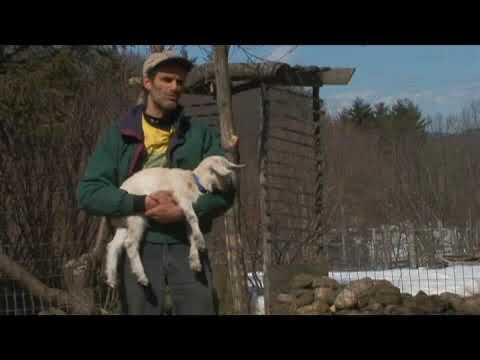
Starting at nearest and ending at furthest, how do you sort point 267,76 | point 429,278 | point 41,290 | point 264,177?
point 41,290
point 267,76
point 264,177
point 429,278

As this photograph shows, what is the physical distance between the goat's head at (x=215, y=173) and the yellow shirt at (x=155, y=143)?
174 mm

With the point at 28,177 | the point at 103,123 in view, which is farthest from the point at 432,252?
the point at 28,177

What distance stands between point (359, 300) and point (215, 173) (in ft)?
14.1

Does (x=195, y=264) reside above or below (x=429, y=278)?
above

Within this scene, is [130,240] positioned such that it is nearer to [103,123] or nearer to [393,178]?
[103,123]

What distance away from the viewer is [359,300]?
24.0 ft

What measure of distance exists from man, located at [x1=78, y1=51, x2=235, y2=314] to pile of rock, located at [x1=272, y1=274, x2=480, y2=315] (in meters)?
3.72

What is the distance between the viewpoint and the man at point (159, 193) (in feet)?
11.1

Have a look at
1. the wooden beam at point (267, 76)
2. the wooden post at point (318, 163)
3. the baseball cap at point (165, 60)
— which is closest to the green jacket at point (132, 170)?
the baseball cap at point (165, 60)

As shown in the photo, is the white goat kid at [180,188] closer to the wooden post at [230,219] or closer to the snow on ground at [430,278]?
the wooden post at [230,219]

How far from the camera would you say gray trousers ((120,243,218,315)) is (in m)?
3.40

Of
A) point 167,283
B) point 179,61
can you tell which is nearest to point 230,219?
point 167,283

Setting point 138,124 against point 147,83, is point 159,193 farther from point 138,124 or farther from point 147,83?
point 147,83

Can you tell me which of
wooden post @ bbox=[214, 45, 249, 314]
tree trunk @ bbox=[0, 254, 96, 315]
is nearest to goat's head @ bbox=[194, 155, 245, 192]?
wooden post @ bbox=[214, 45, 249, 314]
